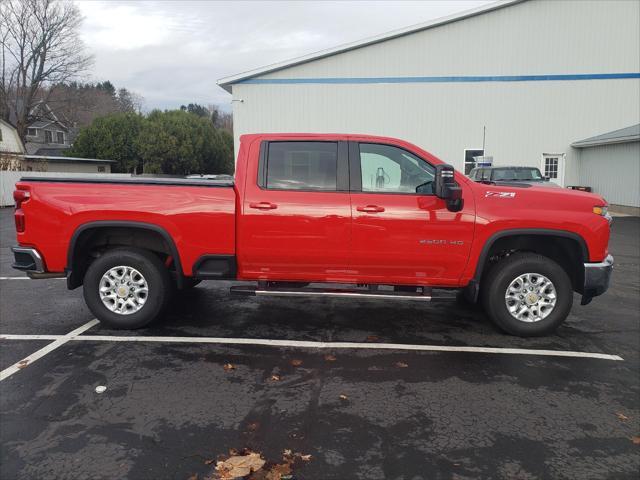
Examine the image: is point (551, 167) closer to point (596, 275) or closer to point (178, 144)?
point (596, 275)

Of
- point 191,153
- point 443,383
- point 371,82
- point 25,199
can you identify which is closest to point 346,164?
point 443,383

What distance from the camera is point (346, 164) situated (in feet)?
16.8

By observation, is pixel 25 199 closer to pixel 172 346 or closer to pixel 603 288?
pixel 172 346

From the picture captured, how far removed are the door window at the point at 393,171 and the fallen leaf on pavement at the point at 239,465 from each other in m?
2.89

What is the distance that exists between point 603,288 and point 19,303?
7.03m

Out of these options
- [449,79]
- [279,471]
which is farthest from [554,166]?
[279,471]

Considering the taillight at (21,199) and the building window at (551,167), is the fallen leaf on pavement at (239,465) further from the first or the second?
the building window at (551,167)

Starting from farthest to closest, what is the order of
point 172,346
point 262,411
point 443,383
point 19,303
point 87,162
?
point 87,162
point 19,303
point 172,346
point 443,383
point 262,411

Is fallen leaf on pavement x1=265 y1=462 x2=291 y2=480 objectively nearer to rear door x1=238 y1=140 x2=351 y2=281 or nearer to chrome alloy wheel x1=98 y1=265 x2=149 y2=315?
rear door x1=238 y1=140 x2=351 y2=281

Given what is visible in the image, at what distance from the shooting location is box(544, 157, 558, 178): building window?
73.9ft

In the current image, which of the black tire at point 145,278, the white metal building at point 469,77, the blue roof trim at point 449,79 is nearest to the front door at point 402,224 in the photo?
the black tire at point 145,278

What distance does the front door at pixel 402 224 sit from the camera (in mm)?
4914

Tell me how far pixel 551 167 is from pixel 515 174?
9840mm

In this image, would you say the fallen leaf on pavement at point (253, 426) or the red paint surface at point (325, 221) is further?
the red paint surface at point (325, 221)
